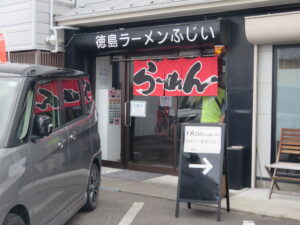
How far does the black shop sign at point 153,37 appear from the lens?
7.49 metres

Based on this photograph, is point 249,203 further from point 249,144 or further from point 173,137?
point 173,137

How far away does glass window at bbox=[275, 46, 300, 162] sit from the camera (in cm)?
729

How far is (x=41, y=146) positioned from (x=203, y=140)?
7.81 feet

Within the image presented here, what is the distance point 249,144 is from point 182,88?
5.41ft

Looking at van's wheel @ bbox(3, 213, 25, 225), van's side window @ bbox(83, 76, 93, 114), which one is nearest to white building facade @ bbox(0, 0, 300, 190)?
van's side window @ bbox(83, 76, 93, 114)

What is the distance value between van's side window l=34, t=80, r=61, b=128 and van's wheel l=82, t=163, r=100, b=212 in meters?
1.38

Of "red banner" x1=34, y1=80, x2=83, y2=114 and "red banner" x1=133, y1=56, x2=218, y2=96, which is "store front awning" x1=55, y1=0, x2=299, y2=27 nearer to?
"red banner" x1=133, y1=56, x2=218, y2=96

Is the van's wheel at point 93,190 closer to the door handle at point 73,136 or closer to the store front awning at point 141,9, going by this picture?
the door handle at point 73,136

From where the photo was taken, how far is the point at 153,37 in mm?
8078

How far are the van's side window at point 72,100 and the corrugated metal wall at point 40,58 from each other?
3.58 m

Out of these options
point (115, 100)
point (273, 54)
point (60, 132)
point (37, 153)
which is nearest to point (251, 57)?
point (273, 54)

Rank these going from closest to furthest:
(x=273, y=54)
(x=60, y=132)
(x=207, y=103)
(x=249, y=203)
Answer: (x=60, y=132) < (x=249, y=203) < (x=273, y=54) < (x=207, y=103)

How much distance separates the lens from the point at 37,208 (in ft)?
13.6

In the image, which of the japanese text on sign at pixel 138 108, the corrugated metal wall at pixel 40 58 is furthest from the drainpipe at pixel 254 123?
the corrugated metal wall at pixel 40 58
